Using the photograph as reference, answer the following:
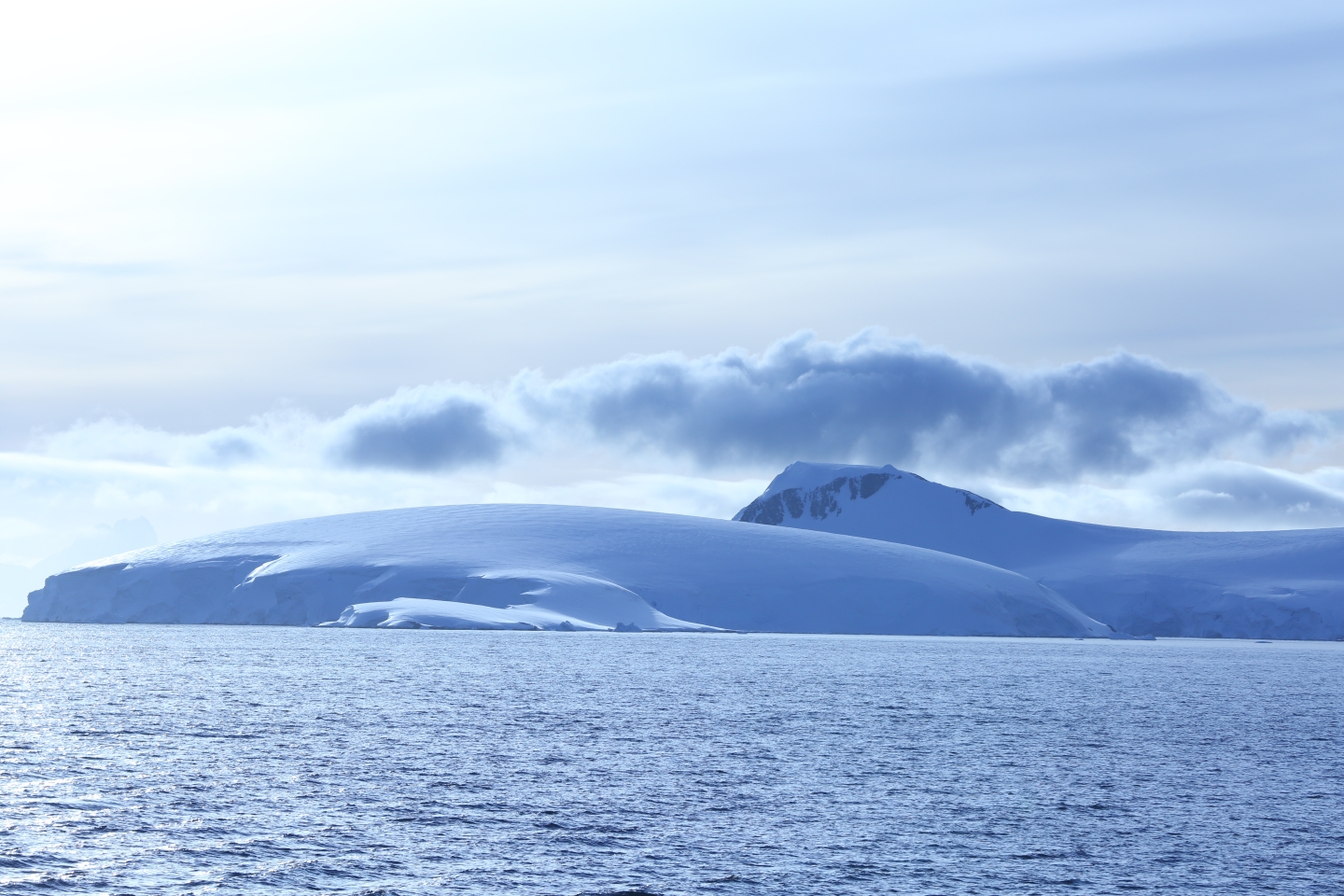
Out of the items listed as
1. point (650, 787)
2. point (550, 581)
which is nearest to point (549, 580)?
point (550, 581)

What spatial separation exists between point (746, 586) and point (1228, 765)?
112 metres

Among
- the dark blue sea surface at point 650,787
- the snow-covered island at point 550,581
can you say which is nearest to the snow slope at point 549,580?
the snow-covered island at point 550,581

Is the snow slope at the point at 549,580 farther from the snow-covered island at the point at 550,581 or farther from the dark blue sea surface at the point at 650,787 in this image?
the dark blue sea surface at the point at 650,787

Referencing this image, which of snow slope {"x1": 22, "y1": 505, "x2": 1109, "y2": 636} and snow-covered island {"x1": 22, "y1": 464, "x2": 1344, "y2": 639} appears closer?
snow-covered island {"x1": 22, "y1": 464, "x2": 1344, "y2": 639}

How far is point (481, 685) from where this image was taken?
220 ft

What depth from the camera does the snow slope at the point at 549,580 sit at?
445 feet

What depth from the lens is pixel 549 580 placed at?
136 meters

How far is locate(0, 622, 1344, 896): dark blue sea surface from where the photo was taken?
80.4 feet

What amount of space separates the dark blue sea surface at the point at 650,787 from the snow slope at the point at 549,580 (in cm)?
6236

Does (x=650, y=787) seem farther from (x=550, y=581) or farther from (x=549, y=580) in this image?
(x=549, y=580)

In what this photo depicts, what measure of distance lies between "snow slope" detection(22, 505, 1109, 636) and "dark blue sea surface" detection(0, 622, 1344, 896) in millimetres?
62362

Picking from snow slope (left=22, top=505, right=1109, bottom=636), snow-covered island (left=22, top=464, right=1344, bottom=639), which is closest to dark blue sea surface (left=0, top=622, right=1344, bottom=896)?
snow slope (left=22, top=505, right=1109, bottom=636)

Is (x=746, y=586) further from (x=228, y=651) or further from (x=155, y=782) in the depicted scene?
(x=155, y=782)

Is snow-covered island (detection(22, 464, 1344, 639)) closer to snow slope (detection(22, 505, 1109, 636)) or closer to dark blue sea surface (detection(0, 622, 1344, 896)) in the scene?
snow slope (detection(22, 505, 1109, 636))
